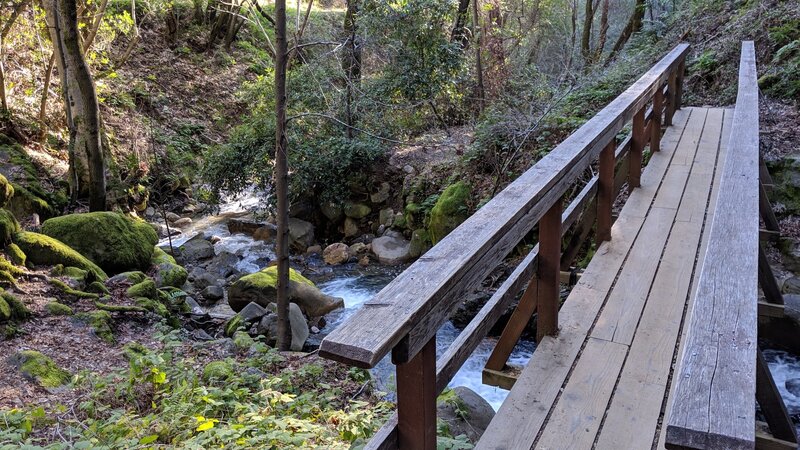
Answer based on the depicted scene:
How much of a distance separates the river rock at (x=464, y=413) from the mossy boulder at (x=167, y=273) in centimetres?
598

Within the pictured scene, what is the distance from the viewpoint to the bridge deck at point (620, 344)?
8.25 ft

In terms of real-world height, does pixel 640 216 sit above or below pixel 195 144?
above

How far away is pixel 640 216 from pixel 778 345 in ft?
7.56

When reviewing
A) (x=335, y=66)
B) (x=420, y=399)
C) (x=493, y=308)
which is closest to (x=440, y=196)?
(x=335, y=66)

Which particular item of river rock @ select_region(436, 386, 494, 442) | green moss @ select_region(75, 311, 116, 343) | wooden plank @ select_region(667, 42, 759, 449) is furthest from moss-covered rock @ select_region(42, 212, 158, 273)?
wooden plank @ select_region(667, 42, 759, 449)

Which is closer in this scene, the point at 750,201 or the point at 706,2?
the point at 750,201

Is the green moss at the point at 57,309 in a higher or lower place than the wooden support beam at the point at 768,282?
lower

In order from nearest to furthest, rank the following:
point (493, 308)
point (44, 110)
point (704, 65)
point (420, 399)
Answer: point (420, 399), point (493, 308), point (704, 65), point (44, 110)

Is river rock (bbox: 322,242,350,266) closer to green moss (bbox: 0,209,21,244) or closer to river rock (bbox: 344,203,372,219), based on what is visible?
river rock (bbox: 344,203,372,219)

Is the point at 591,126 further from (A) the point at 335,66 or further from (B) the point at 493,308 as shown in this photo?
(A) the point at 335,66

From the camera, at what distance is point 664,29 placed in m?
13.9

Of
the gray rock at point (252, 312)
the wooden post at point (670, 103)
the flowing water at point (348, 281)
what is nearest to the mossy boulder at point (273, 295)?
the flowing water at point (348, 281)

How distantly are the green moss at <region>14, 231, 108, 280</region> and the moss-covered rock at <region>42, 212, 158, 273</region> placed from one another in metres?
0.52

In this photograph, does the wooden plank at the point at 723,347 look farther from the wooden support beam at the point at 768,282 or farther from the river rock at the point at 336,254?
the river rock at the point at 336,254
